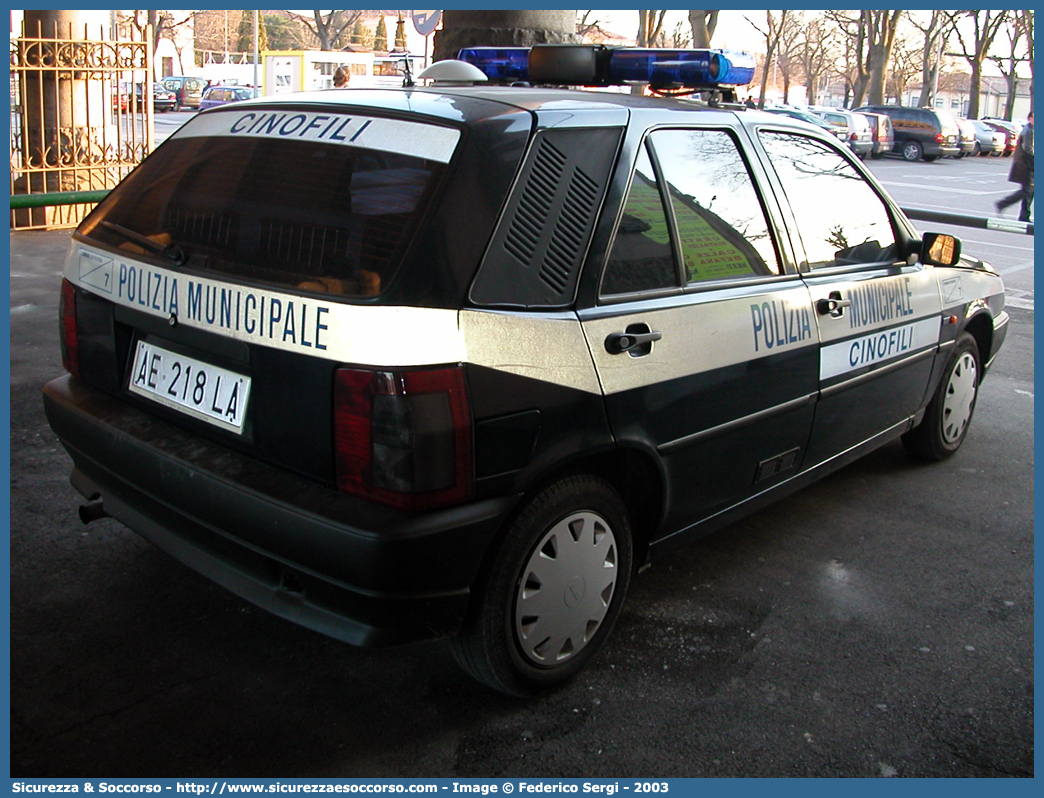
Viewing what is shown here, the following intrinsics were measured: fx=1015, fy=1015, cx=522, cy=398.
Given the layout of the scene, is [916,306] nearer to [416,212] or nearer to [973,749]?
[973,749]

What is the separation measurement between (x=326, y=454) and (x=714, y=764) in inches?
52.1

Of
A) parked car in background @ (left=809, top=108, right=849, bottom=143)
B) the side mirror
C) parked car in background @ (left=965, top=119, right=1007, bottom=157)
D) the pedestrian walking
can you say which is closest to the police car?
the side mirror

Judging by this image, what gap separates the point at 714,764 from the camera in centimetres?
272

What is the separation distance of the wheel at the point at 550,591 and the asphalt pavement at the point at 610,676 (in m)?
0.14

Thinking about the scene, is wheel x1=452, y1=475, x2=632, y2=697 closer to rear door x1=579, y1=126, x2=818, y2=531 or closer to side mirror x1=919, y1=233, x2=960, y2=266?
rear door x1=579, y1=126, x2=818, y2=531

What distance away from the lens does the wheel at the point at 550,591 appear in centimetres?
274

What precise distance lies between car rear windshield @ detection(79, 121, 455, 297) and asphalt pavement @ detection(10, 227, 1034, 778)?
1200 millimetres

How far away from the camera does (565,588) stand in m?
2.92

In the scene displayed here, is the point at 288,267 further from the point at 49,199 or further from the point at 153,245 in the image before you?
the point at 49,199

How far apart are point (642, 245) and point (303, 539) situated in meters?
1.33

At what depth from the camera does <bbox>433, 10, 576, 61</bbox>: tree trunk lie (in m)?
7.60

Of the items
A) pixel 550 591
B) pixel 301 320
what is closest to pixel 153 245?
pixel 301 320

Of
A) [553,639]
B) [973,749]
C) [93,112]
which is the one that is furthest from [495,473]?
[93,112]

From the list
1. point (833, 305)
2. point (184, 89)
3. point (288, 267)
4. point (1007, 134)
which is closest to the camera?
point (288, 267)
